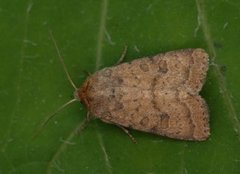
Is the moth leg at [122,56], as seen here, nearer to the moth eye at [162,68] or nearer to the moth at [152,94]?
the moth at [152,94]

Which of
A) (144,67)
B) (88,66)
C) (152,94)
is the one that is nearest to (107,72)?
(88,66)

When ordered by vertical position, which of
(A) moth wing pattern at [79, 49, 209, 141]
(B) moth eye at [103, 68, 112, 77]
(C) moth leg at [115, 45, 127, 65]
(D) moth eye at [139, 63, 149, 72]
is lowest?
(A) moth wing pattern at [79, 49, 209, 141]

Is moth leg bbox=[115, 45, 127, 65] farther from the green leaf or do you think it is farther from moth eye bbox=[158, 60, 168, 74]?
moth eye bbox=[158, 60, 168, 74]

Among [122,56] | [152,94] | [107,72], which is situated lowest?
[152,94]

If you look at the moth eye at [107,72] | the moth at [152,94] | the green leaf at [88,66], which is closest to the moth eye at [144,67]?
the moth at [152,94]

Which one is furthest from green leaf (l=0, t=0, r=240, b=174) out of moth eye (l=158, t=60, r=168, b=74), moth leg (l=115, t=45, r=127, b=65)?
moth eye (l=158, t=60, r=168, b=74)

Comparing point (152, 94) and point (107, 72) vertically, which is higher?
point (107, 72)

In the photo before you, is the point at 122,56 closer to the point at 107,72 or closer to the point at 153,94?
the point at 107,72

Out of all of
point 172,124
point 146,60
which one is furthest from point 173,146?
point 146,60
